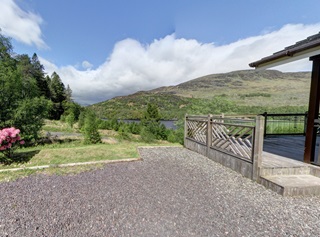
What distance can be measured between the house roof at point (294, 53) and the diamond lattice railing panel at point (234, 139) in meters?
1.76

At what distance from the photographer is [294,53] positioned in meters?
3.42

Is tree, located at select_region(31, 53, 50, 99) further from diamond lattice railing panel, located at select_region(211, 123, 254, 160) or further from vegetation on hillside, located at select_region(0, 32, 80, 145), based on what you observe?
diamond lattice railing panel, located at select_region(211, 123, 254, 160)

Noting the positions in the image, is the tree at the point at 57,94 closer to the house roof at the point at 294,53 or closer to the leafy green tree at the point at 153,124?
the leafy green tree at the point at 153,124

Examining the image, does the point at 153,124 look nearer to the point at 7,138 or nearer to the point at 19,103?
the point at 19,103

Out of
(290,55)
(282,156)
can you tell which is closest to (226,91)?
(282,156)

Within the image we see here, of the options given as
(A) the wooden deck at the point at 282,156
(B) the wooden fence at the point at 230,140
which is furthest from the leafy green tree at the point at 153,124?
(A) the wooden deck at the point at 282,156

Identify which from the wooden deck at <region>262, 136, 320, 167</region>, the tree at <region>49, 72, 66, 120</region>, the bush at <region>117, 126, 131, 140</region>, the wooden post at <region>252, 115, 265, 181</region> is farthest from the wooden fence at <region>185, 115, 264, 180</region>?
the tree at <region>49, 72, 66, 120</region>

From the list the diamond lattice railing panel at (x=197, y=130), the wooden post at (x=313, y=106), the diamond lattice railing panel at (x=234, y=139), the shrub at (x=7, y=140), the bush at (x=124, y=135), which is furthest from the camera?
the bush at (x=124, y=135)

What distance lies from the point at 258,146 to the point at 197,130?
9.43 ft

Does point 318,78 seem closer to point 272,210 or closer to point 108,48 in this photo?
point 272,210

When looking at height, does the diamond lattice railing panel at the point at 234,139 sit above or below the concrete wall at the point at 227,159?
above

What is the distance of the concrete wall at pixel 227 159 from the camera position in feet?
12.5

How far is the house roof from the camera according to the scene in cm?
311

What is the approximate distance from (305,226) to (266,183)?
118cm
